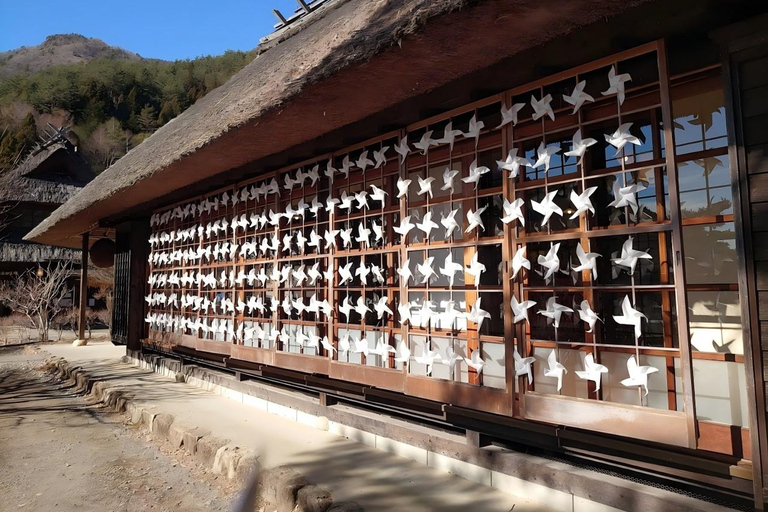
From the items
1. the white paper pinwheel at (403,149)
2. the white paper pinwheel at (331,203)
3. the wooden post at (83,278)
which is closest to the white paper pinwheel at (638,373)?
the white paper pinwheel at (403,149)

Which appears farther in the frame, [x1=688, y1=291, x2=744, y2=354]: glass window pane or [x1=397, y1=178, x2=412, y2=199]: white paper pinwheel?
[x1=397, y1=178, x2=412, y2=199]: white paper pinwheel

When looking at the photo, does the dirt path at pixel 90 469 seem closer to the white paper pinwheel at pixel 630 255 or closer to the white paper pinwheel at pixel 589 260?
the white paper pinwheel at pixel 589 260

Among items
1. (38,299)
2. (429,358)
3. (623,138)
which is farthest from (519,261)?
(38,299)

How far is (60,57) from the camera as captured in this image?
7456 centimetres

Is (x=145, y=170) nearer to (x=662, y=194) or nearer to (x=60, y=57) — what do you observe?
(x=662, y=194)

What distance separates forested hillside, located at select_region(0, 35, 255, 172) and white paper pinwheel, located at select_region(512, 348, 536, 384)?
3503cm

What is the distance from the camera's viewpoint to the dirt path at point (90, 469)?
11.4 ft

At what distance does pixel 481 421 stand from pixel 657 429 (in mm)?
1118

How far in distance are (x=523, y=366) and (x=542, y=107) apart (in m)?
1.55

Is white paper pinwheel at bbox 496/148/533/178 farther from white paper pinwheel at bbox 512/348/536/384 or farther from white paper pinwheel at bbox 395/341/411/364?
white paper pinwheel at bbox 395/341/411/364

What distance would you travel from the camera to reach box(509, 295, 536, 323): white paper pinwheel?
2.79 meters

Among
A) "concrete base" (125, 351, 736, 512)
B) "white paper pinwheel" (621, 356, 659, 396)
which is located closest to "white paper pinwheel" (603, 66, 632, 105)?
"white paper pinwheel" (621, 356, 659, 396)

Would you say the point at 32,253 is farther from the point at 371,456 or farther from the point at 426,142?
the point at 426,142

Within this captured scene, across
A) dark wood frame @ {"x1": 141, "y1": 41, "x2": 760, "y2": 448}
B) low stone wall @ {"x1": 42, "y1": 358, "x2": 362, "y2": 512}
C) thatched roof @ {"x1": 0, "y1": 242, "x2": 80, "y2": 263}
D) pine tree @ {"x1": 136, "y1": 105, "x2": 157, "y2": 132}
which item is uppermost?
pine tree @ {"x1": 136, "y1": 105, "x2": 157, "y2": 132}
